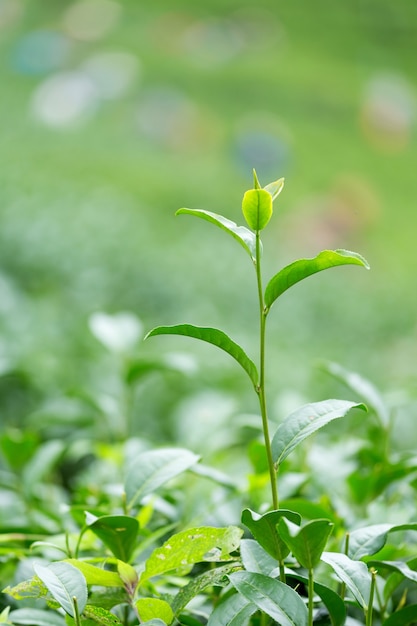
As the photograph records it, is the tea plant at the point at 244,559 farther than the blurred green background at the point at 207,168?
No

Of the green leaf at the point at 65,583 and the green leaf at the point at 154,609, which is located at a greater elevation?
the green leaf at the point at 65,583

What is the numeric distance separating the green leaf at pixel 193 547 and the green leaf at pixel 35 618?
88mm

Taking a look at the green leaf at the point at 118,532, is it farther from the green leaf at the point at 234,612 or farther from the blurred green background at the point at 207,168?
the blurred green background at the point at 207,168

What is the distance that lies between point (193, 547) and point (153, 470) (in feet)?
0.35

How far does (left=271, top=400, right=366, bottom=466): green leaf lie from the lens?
22.0 inches

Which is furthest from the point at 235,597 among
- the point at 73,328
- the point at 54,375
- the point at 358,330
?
the point at 358,330

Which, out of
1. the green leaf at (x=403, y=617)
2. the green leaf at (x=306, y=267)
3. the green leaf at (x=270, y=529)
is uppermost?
the green leaf at (x=306, y=267)

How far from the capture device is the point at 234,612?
55cm

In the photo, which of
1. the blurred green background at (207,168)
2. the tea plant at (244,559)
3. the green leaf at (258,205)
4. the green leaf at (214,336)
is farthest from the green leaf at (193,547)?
the blurred green background at (207,168)

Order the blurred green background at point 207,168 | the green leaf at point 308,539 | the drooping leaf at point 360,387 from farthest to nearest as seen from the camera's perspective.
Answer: the blurred green background at point 207,168
the drooping leaf at point 360,387
the green leaf at point 308,539

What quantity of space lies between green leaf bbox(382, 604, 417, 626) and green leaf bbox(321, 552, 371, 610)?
0.04 meters

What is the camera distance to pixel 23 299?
2.19m

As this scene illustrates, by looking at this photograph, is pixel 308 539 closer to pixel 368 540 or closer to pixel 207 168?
pixel 368 540

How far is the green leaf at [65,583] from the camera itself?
520mm
